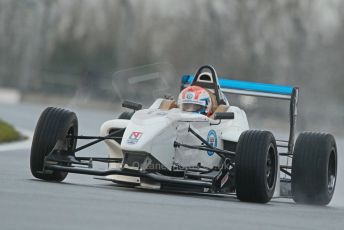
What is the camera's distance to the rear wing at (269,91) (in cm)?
1507

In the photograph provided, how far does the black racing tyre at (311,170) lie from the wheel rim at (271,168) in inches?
20.7

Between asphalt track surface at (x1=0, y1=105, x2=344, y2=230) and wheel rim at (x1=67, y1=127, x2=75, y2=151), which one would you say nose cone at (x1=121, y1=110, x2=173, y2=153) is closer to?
asphalt track surface at (x1=0, y1=105, x2=344, y2=230)

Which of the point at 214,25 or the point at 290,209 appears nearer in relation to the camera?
the point at 290,209

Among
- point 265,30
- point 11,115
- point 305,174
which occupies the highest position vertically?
point 265,30

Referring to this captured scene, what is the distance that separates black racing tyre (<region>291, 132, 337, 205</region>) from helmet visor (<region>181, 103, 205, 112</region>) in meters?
1.24

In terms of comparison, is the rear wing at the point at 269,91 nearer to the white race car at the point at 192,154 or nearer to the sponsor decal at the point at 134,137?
the white race car at the point at 192,154

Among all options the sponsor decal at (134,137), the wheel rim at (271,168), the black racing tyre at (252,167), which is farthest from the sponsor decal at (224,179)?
the sponsor decal at (134,137)

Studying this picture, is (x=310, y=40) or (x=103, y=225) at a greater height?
(x=310, y=40)

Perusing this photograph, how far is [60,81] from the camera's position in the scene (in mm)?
60500

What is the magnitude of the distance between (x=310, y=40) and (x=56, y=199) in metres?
52.0

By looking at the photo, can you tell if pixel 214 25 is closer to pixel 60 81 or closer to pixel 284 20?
pixel 60 81

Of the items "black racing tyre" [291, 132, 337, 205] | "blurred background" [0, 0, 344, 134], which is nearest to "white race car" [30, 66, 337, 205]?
"black racing tyre" [291, 132, 337, 205]

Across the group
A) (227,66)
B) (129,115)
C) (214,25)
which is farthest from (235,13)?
(129,115)

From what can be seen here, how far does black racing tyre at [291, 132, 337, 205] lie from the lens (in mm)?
13547
